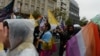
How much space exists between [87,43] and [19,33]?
121 centimetres

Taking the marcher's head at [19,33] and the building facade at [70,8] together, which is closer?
the marcher's head at [19,33]

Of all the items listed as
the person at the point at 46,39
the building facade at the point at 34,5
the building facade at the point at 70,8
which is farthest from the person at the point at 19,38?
the building facade at the point at 70,8

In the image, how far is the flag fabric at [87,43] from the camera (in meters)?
4.45

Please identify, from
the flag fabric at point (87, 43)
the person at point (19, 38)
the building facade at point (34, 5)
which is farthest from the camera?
the building facade at point (34, 5)

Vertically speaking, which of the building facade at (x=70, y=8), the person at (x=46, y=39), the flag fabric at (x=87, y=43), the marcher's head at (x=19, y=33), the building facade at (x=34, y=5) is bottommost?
the building facade at (x=70, y=8)

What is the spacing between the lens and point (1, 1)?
74750 millimetres

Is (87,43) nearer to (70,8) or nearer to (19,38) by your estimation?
(19,38)

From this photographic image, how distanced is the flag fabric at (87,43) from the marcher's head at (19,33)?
986 millimetres

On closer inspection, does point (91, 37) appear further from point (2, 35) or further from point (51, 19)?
point (51, 19)

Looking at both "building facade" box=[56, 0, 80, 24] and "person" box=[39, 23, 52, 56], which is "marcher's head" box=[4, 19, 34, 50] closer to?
"person" box=[39, 23, 52, 56]

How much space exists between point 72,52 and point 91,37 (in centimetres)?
52

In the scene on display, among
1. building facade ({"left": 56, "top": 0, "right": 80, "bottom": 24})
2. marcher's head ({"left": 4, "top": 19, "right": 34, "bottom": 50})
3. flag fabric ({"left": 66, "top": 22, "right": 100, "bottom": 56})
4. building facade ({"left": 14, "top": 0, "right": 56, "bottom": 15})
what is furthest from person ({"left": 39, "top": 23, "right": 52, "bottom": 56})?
building facade ({"left": 56, "top": 0, "right": 80, "bottom": 24})

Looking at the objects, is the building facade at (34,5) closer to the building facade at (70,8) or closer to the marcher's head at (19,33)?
the building facade at (70,8)

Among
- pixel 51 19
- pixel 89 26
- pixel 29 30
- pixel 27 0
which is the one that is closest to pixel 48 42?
pixel 51 19
